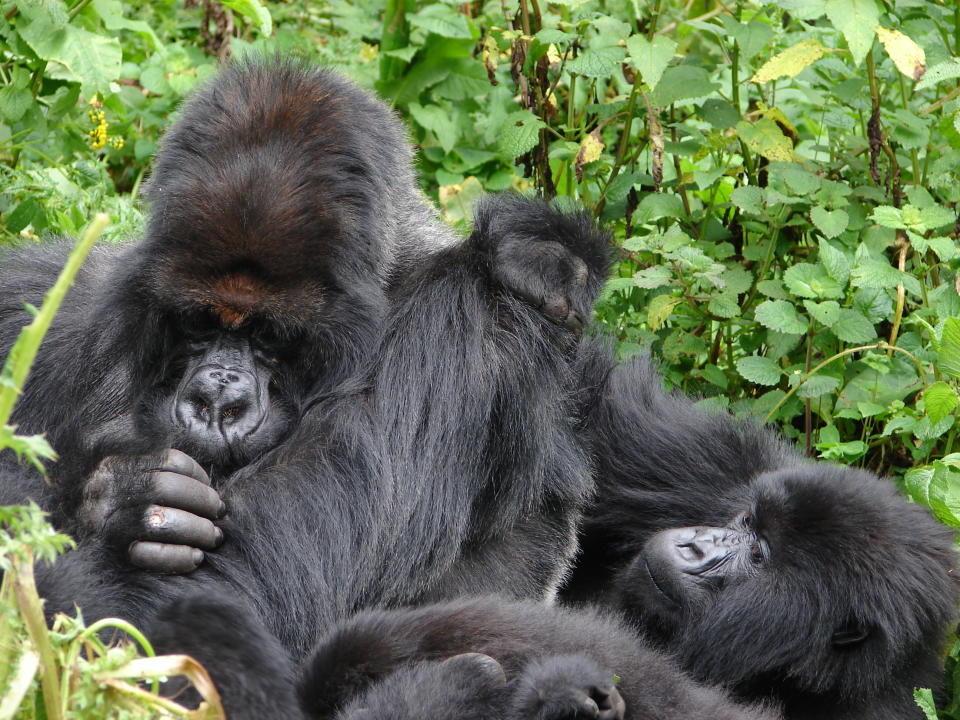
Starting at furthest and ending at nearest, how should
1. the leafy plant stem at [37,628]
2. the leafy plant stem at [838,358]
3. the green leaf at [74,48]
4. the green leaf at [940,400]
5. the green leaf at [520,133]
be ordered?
the green leaf at [520,133] < the green leaf at [74,48] < the leafy plant stem at [838,358] < the green leaf at [940,400] < the leafy plant stem at [37,628]

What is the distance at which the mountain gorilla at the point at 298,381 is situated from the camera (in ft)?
8.91

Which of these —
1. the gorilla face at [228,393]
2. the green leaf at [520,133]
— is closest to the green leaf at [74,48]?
the green leaf at [520,133]

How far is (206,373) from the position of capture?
2.76m

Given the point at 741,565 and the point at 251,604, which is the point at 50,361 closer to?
the point at 251,604

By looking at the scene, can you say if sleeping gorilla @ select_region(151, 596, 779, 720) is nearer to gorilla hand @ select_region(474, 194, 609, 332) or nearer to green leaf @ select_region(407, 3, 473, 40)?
gorilla hand @ select_region(474, 194, 609, 332)

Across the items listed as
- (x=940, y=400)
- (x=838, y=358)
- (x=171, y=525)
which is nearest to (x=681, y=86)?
(x=838, y=358)

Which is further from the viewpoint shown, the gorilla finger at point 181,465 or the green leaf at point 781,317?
the green leaf at point 781,317

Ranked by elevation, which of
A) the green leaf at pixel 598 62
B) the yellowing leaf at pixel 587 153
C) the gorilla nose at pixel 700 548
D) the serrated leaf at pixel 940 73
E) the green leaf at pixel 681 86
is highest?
the serrated leaf at pixel 940 73

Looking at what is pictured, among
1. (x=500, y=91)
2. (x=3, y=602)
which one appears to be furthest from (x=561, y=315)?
(x=500, y=91)

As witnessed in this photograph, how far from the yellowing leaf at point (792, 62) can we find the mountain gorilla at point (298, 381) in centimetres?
97

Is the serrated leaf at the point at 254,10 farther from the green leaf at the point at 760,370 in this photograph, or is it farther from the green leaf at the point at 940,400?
the green leaf at the point at 940,400

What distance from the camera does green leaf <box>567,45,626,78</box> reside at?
385 centimetres

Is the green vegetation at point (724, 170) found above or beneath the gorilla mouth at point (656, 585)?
above

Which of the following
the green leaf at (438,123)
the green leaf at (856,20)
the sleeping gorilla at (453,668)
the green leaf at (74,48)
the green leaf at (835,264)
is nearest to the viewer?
the sleeping gorilla at (453,668)
